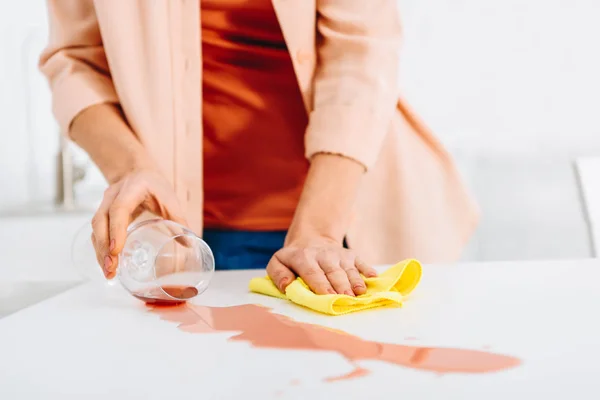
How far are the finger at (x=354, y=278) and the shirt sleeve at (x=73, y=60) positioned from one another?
49 cm

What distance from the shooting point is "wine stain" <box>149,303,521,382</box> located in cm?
45

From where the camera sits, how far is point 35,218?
1850 millimetres

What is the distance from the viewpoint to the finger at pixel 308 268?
0.69m

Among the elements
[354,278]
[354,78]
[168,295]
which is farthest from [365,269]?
[354,78]

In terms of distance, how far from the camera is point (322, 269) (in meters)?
0.73

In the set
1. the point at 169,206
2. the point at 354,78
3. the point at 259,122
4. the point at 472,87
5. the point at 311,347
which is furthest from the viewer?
the point at 472,87

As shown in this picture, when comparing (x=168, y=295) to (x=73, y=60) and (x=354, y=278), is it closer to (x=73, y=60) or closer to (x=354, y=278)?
(x=354, y=278)

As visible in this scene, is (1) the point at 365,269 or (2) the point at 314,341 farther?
(1) the point at 365,269

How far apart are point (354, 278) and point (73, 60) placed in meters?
0.61

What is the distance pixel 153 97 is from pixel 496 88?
136 cm

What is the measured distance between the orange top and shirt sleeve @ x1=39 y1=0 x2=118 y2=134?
168 mm

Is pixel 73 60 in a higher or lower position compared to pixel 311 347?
higher

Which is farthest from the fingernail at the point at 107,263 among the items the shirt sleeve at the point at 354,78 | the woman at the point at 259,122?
the shirt sleeve at the point at 354,78

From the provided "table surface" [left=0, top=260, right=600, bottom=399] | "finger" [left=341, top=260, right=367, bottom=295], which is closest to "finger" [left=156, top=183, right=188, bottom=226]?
"table surface" [left=0, top=260, right=600, bottom=399]
